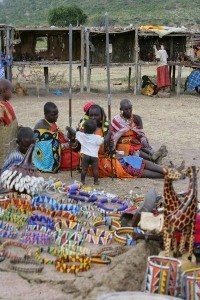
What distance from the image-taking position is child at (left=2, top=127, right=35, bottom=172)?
640 centimetres

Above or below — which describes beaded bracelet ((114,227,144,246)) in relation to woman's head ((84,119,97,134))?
below

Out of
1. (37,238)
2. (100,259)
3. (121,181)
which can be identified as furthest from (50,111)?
(100,259)

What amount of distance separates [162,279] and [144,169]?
3795 mm

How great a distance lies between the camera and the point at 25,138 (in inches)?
253

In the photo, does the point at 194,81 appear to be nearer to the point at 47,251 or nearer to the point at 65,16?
the point at 47,251

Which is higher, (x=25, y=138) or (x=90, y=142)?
(x=25, y=138)

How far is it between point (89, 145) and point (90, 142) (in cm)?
5

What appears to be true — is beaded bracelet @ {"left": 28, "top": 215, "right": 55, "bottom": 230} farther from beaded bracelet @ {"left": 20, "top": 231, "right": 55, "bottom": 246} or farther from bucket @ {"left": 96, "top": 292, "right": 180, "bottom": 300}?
bucket @ {"left": 96, "top": 292, "right": 180, "bottom": 300}

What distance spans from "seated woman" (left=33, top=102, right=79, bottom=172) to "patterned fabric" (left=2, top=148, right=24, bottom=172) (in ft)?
3.36

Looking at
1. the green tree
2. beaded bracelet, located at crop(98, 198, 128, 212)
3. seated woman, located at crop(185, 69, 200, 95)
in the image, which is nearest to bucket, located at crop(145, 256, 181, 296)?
beaded bracelet, located at crop(98, 198, 128, 212)

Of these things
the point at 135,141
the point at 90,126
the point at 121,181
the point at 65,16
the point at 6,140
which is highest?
the point at 65,16

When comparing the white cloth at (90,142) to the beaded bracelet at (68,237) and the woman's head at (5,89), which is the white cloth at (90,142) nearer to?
the woman's head at (5,89)

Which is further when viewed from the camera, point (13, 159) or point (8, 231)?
point (13, 159)

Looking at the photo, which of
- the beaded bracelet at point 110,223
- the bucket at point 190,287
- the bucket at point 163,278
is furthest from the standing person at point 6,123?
the bucket at point 190,287
